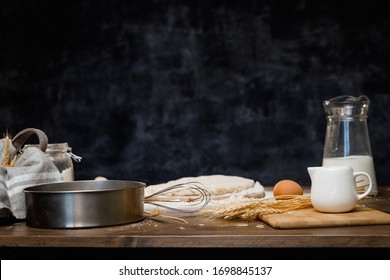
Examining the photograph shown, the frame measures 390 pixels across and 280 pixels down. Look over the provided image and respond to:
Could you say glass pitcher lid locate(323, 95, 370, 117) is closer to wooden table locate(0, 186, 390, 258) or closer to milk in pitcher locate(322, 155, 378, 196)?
milk in pitcher locate(322, 155, 378, 196)

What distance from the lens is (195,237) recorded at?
3.08 feet

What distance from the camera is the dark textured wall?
3.41 meters

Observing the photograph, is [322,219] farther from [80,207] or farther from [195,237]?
[80,207]

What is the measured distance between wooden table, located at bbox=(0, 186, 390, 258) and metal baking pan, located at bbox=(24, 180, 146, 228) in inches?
0.6

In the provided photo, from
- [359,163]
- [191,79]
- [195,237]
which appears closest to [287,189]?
[359,163]

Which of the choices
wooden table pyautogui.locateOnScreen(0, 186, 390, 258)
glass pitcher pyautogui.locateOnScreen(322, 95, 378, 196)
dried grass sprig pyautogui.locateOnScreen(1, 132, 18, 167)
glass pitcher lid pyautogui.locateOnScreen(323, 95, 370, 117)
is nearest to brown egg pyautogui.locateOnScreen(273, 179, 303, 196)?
glass pitcher pyautogui.locateOnScreen(322, 95, 378, 196)

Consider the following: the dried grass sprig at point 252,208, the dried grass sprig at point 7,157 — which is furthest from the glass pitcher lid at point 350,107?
the dried grass sprig at point 7,157

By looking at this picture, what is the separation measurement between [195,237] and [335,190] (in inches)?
13.4

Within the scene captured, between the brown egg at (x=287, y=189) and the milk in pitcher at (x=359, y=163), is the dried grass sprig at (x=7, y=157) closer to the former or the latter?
the brown egg at (x=287, y=189)

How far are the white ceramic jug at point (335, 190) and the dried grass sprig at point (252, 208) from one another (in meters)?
0.06

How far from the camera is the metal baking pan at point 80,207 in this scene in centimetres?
102

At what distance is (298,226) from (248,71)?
2541 millimetres

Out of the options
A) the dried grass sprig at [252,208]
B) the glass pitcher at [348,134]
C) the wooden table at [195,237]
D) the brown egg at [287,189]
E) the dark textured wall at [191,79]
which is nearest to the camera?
the wooden table at [195,237]

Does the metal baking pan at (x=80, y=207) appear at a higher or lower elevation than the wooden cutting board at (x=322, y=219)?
higher
